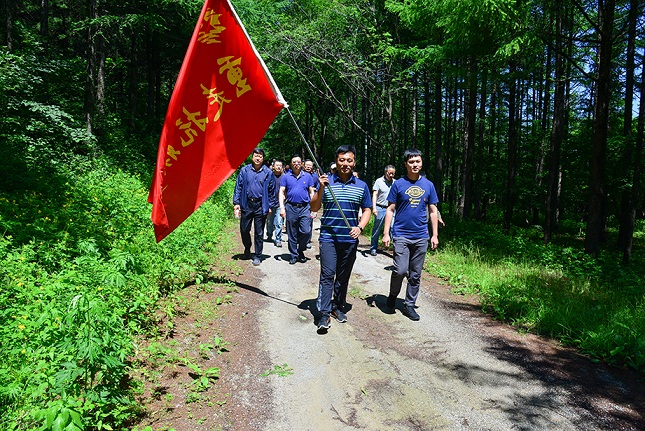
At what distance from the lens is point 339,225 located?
16.2 ft

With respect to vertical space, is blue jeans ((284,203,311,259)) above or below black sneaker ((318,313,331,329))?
above

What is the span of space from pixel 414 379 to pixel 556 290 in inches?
166

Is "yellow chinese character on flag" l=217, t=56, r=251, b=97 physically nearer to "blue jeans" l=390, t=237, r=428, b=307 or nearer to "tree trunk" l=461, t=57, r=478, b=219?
"blue jeans" l=390, t=237, r=428, b=307

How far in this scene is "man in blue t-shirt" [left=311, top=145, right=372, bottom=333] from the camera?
494cm

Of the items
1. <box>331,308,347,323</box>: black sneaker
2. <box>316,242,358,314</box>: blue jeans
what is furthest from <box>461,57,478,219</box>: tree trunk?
<box>331,308,347,323</box>: black sneaker

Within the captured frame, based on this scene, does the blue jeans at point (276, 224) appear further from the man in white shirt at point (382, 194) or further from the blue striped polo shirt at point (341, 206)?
the blue striped polo shirt at point (341, 206)

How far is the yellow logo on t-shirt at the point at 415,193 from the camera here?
Result: 17.8ft

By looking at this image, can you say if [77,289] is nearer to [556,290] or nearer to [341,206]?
[341,206]

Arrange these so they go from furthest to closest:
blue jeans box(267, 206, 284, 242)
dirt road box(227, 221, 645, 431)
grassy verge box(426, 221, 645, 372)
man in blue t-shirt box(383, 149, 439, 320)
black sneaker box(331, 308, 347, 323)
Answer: blue jeans box(267, 206, 284, 242) < man in blue t-shirt box(383, 149, 439, 320) < black sneaker box(331, 308, 347, 323) < grassy verge box(426, 221, 645, 372) < dirt road box(227, 221, 645, 431)

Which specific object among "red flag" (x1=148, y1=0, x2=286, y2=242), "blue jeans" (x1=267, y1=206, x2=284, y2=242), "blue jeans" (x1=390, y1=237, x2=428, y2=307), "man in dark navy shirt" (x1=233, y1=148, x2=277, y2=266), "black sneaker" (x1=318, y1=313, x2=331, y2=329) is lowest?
"black sneaker" (x1=318, y1=313, x2=331, y2=329)

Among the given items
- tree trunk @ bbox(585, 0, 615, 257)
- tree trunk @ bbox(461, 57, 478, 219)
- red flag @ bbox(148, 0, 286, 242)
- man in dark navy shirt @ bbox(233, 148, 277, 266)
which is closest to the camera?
red flag @ bbox(148, 0, 286, 242)

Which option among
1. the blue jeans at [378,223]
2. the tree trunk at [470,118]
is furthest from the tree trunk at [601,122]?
the blue jeans at [378,223]

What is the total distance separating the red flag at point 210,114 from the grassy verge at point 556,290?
4.69 metres

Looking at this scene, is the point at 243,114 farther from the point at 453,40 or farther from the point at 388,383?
the point at 453,40
